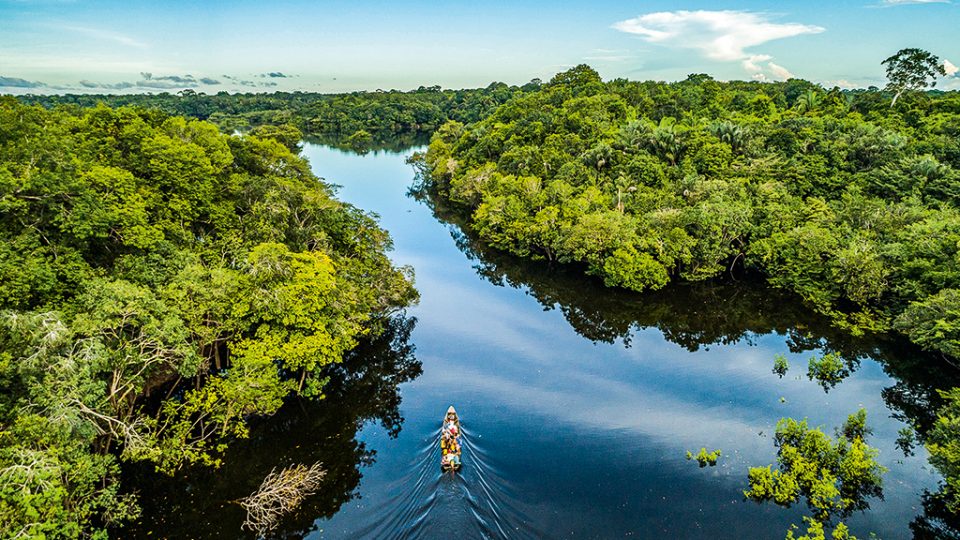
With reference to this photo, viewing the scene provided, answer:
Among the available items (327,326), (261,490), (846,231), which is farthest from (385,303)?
(846,231)

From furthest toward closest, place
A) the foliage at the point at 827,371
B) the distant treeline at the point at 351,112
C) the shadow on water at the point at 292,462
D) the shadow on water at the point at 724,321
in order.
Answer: the distant treeline at the point at 351,112, the foliage at the point at 827,371, the shadow on water at the point at 724,321, the shadow on water at the point at 292,462

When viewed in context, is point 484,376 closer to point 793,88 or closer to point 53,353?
point 53,353

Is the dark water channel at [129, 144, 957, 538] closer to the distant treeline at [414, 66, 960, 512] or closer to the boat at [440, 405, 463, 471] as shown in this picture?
the boat at [440, 405, 463, 471]

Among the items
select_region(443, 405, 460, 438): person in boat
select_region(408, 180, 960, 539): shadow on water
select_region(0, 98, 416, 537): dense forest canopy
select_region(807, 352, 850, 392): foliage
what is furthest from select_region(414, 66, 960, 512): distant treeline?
select_region(0, 98, 416, 537): dense forest canopy

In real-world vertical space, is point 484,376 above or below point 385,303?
below

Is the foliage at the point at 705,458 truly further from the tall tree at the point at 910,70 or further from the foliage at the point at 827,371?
the tall tree at the point at 910,70

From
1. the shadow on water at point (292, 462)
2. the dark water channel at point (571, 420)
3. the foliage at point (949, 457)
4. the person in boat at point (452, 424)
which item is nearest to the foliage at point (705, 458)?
the dark water channel at point (571, 420)

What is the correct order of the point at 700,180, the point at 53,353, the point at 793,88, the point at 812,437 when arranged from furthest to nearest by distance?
the point at 793,88 < the point at 700,180 < the point at 812,437 < the point at 53,353
